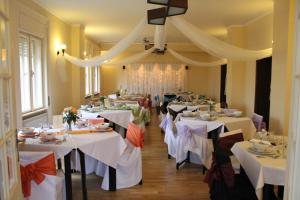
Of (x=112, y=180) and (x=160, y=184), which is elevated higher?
(x=112, y=180)

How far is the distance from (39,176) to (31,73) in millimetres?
3342

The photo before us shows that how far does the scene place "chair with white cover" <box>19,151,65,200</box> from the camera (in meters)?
2.58

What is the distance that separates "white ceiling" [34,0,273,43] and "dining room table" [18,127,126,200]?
2.98 m

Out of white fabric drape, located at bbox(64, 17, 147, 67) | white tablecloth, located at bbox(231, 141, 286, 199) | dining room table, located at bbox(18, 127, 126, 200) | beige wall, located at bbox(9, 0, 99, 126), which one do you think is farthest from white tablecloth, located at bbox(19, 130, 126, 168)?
white fabric drape, located at bbox(64, 17, 147, 67)

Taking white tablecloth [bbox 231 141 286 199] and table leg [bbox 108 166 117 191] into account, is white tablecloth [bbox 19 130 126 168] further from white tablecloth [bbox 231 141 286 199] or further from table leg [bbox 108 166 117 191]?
white tablecloth [bbox 231 141 286 199]

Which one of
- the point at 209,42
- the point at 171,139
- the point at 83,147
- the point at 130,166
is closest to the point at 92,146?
the point at 83,147

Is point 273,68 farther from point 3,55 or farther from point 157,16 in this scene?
point 3,55

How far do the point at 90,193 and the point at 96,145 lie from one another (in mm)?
845

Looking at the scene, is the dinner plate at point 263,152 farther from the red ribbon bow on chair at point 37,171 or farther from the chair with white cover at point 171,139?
the chair with white cover at point 171,139

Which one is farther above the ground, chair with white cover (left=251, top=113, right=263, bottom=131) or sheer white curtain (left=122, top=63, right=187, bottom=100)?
sheer white curtain (left=122, top=63, right=187, bottom=100)

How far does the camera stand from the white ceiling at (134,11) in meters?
5.42

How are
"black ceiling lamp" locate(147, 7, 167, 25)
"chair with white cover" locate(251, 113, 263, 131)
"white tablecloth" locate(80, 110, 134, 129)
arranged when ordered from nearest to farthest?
"black ceiling lamp" locate(147, 7, 167, 25)
"chair with white cover" locate(251, 113, 263, 131)
"white tablecloth" locate(80, 110, 134, 129)

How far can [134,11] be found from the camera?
6.20 metres

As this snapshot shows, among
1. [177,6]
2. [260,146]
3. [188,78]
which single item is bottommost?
[260,146]
